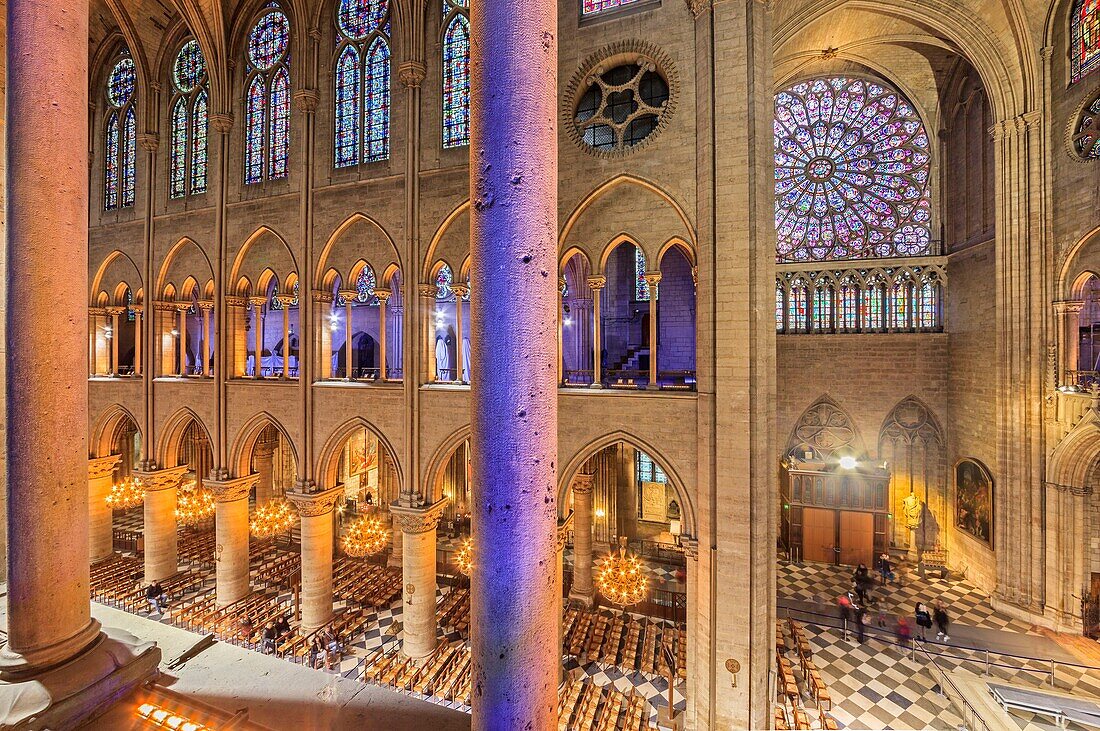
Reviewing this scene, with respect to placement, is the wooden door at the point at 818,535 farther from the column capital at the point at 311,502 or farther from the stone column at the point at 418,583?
the column capital at the point at 311,502

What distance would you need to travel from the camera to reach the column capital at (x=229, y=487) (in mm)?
13656

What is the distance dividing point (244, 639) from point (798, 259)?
19.9 m

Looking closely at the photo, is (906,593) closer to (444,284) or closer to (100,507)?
(444,284)

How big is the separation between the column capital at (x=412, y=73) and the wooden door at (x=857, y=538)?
18132 millimetres

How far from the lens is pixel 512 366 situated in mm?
2752

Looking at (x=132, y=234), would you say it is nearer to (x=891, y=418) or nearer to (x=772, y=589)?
(x=772, y=589)

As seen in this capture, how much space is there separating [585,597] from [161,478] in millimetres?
12852

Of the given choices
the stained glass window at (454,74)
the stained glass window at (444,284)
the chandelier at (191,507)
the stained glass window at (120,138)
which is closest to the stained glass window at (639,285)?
the stained glass window at (444,284)

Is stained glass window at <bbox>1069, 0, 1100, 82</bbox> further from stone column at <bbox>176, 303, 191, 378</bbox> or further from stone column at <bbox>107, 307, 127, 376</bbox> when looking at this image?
stone column at <bbox>107, 307, 127, 376</bbox>

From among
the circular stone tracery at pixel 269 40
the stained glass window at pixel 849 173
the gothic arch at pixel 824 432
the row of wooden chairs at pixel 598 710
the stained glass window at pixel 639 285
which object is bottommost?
the row of wooden chairs at pixel 598 710

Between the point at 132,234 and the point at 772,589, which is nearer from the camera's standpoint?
the point at 772,589

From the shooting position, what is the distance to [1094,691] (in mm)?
10156

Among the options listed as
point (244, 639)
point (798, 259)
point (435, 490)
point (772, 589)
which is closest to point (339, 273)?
point (435, 490)


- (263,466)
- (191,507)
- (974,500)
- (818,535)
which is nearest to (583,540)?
(818,535)
